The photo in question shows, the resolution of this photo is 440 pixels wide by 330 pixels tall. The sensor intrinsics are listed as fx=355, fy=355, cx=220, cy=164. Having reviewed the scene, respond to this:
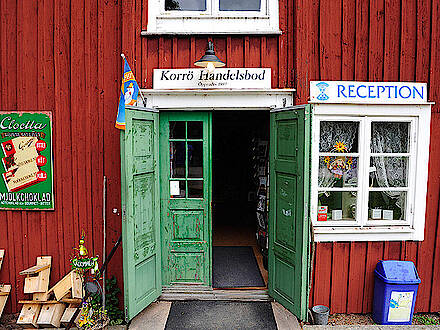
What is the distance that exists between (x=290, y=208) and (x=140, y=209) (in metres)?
2.04

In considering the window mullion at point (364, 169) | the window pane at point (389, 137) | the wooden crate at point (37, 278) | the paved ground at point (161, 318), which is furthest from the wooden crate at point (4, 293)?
the window pane at point (389, 137)

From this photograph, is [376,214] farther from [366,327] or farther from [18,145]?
[18,145]

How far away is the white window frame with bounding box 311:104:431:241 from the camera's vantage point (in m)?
5.12

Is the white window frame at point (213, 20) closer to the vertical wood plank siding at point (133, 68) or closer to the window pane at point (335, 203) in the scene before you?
the vertical wood plank siding at point (133, 68)

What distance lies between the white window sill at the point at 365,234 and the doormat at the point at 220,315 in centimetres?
132

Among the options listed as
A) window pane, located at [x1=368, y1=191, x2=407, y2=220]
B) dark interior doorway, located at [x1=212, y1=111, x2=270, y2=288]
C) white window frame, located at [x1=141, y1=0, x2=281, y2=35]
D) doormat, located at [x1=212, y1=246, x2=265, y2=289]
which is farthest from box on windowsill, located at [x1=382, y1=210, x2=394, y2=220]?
white window frame, located at [x1=141, y1=0, x2=281, y2=35]

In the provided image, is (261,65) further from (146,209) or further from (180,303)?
Answer: (180,303)

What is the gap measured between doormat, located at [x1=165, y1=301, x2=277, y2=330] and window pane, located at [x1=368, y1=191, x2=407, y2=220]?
2114 mm

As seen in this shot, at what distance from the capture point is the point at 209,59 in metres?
4.66

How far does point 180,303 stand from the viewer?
527 centimetres

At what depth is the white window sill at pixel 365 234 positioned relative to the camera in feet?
17.0

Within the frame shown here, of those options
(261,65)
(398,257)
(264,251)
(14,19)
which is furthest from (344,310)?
(14,19)

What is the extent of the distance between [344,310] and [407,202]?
187 cm

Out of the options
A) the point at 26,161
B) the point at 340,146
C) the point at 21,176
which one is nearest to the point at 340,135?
the point at 340,146
